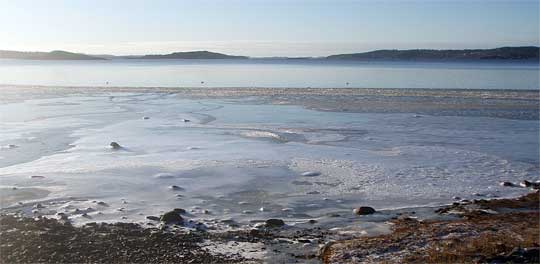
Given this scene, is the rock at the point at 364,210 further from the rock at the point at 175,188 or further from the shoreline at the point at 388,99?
the shoreline at the point at 388,99

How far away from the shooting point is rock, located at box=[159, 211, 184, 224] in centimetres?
880

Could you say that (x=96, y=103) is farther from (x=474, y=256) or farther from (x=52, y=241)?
Answer: (x=474, y=256)

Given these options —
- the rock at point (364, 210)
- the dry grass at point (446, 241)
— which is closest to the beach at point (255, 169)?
the rock at point (364, 210)

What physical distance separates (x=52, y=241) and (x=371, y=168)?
7.29 m

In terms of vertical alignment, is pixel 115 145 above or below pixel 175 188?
above

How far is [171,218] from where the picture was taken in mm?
8836

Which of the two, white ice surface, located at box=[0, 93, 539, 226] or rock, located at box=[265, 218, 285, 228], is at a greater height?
white ice surface, located at box=[0, 93, 539, 226]

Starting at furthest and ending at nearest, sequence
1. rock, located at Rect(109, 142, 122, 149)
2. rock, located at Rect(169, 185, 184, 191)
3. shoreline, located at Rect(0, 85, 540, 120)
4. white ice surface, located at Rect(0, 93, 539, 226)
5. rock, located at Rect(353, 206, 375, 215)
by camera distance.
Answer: shoreline, located at Rect(0, 85, 540, 120), rock, located at Rect(109, 142, 122, 149), rock, located at Rect(169, 185, 184, 191), white ice surface, located at Rect(0, 93, 539, 226), rock, located at Rect(353, 206, 375, 215)

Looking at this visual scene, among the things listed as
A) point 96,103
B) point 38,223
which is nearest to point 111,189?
point 38,223

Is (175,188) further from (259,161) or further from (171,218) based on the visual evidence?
(259,161)

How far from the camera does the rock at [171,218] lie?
880 centimetres

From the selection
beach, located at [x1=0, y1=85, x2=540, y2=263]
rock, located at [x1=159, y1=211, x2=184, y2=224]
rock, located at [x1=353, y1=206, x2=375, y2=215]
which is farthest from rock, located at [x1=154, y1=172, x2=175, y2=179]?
rock, located at [x1=353, y1=206, x2=375, y2=215]

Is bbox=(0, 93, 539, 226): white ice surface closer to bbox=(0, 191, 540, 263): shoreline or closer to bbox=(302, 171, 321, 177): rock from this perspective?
bbox=(302, 171, 321, 177): rock

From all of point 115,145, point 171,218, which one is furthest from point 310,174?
point 115,145
